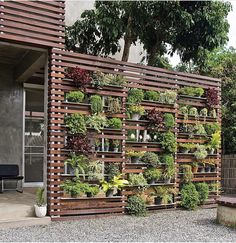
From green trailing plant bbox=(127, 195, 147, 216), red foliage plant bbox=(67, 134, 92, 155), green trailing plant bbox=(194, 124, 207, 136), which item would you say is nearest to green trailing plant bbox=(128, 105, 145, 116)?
red foliage plant bbox=(67, 134, 92, 155)

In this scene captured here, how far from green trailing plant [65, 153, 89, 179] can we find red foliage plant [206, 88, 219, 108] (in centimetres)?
372

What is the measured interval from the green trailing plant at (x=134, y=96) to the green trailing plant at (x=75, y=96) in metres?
1.17

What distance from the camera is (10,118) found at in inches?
404

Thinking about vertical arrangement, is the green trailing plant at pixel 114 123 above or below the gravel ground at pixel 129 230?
above

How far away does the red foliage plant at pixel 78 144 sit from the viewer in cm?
744

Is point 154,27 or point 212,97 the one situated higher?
point 154,27

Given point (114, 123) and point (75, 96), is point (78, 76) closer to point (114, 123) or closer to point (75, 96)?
point (75, 96)

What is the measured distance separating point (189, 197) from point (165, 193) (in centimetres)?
68

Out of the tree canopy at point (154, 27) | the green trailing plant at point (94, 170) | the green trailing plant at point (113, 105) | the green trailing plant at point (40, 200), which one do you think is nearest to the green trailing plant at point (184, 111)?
the green trailing plant at point (113, 105)

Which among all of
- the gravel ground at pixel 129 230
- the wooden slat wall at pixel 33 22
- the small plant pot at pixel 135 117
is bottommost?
the gravel ground at pixel 129 230

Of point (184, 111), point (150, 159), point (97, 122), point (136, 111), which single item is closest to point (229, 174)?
point (184, 111)

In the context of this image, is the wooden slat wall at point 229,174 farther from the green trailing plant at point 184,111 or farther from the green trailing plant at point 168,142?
the green trailing plant at point 168,142

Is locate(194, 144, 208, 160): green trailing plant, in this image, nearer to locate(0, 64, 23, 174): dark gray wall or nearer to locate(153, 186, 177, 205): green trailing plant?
locate(153, 186, 177, 205): green trailing plant

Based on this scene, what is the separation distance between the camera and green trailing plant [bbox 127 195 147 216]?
809 cm
